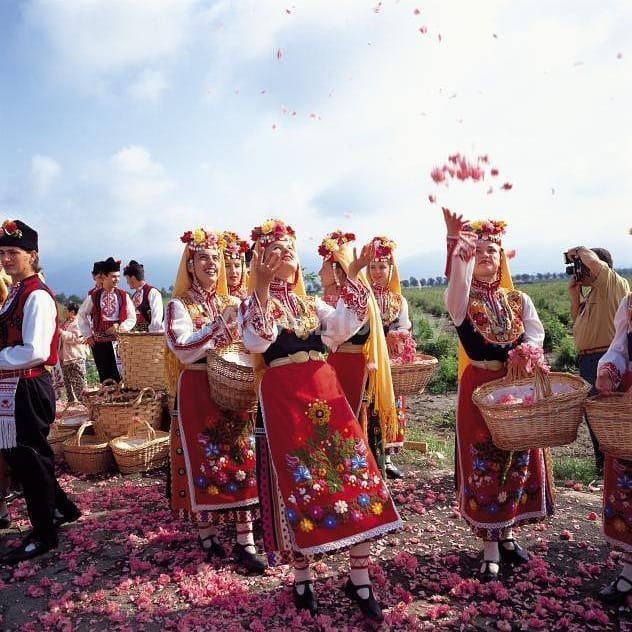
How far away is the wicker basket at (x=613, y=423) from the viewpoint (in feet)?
10.2

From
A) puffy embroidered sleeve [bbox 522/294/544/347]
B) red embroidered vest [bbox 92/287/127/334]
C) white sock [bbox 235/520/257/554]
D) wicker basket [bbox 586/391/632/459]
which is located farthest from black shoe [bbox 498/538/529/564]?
red embroidered vest [bbox 92/287/127/334]

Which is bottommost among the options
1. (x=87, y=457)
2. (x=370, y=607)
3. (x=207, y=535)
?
(x=370, y=607)

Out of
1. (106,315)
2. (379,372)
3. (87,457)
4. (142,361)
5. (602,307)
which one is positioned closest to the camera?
(379,372)

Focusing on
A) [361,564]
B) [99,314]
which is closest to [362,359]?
[361,564]

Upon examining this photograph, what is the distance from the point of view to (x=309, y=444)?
11.4ft

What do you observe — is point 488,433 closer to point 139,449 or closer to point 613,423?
point 613,423

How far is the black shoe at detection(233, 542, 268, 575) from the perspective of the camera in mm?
4285

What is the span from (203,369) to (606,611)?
3124 millimetres

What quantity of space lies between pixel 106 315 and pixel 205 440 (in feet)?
16.7

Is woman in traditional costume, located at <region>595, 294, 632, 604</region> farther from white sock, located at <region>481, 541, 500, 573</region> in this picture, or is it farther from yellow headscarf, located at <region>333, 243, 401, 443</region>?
yellow headscarf, located at <region>333, 243, 401, 443</region>

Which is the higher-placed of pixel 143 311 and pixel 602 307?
pixel 143 311

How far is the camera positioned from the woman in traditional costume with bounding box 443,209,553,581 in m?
2.21

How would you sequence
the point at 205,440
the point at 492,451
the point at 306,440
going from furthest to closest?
the point at 205,440 → the point at 492,451 → the point at 306,440

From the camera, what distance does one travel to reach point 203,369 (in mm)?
4391
